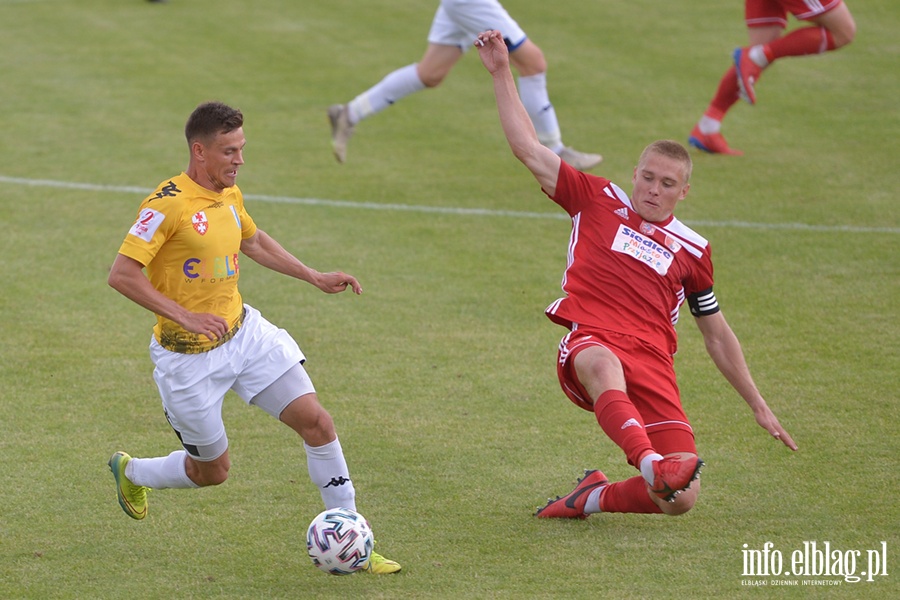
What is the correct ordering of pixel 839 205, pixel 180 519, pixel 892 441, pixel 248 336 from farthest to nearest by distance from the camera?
pixel 839 205 < pixel 892 441 < pixel 180 519 < pixel 248 336

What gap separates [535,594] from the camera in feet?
16.2

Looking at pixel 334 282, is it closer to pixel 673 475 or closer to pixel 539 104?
pixel 673 475

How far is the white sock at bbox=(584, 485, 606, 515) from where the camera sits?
553cm

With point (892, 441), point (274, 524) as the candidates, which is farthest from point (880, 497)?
point (274, 524)

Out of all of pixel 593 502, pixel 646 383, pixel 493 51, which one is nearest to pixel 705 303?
pixel 646 383

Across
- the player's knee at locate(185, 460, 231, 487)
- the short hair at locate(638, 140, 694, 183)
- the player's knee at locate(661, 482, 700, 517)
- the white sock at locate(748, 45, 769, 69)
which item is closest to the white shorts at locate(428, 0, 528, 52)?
the white sock at locate(748, 45, 769, 69)

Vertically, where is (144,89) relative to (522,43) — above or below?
below

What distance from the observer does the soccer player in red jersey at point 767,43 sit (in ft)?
36.6

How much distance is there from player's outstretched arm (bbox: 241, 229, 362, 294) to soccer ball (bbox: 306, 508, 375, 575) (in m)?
1.09

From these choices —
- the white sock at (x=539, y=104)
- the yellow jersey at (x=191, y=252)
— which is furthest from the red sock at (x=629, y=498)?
the white sock at (x=539, y=104)

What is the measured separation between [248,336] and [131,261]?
2.12ft

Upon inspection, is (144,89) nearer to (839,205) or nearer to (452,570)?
(839,205)

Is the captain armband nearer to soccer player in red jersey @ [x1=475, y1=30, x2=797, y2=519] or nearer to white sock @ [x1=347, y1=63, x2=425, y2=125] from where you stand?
soccer player in red jersey @ [x1=475, y1=30, x2=797, y2=519]

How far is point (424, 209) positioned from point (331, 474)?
5248mm
